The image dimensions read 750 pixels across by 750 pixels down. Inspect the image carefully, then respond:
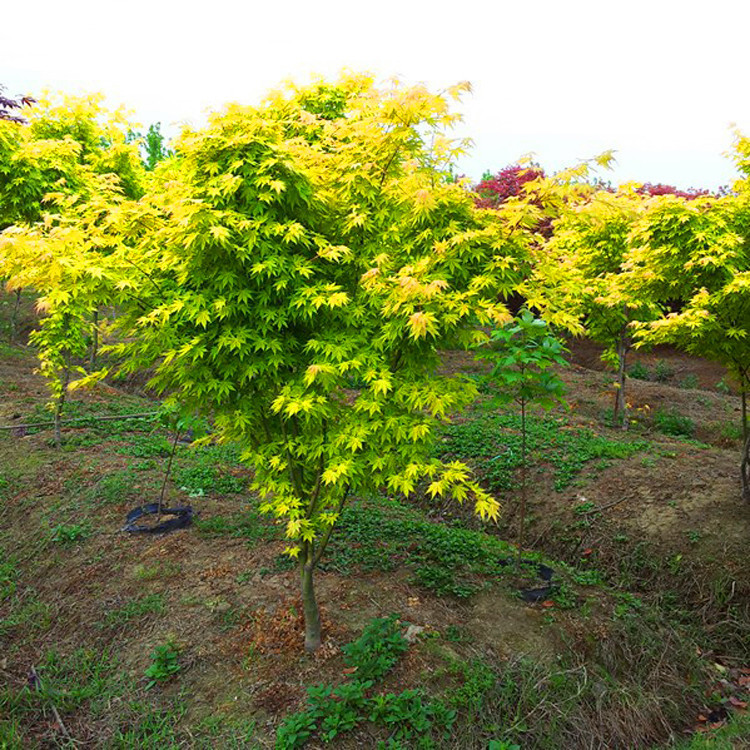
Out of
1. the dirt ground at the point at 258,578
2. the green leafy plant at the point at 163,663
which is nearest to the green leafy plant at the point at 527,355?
the dirt ground at the point at 258,578

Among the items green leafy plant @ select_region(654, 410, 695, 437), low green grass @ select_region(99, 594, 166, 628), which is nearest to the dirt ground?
low green grass @ select_region(99, 594, 166, 628)

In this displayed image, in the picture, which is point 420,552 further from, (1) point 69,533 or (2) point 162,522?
(1) point 69,533

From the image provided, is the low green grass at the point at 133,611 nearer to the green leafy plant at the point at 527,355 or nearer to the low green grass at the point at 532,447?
the green leafy plant at the point at 527,355

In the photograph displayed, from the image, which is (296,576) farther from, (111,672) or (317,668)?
(111,672)

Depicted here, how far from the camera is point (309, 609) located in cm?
454

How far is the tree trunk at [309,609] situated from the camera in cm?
450

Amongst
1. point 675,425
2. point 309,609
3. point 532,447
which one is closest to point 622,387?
point 675,425

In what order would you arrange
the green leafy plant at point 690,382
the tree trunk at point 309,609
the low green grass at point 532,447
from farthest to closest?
1. the green leafy plant at point 690,382
2. the low green grass at point 532,447
3. the tree trunk at point 309,609

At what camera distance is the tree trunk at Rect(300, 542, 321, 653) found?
4.50 meters

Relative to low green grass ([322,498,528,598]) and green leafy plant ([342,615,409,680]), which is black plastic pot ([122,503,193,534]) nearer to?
low green grass ([322,498,528,598])

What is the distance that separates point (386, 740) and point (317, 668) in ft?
2.69

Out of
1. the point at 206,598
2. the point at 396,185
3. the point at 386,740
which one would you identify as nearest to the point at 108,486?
the point at 206,598

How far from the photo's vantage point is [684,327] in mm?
6543

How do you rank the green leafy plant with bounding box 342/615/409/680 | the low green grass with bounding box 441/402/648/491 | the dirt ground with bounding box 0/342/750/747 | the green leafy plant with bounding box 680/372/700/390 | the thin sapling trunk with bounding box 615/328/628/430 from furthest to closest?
1. the green leafy plant with bounding box 680/372/700/390
2. the thin sapling trunk with bounding box 615/328/628/430
3. the low green grass with bounding box 441/402/648/491
4. the dirt ground with bounding box 0/342/750/747
5. the green leafy plant with bounding box 342/615/409/680
